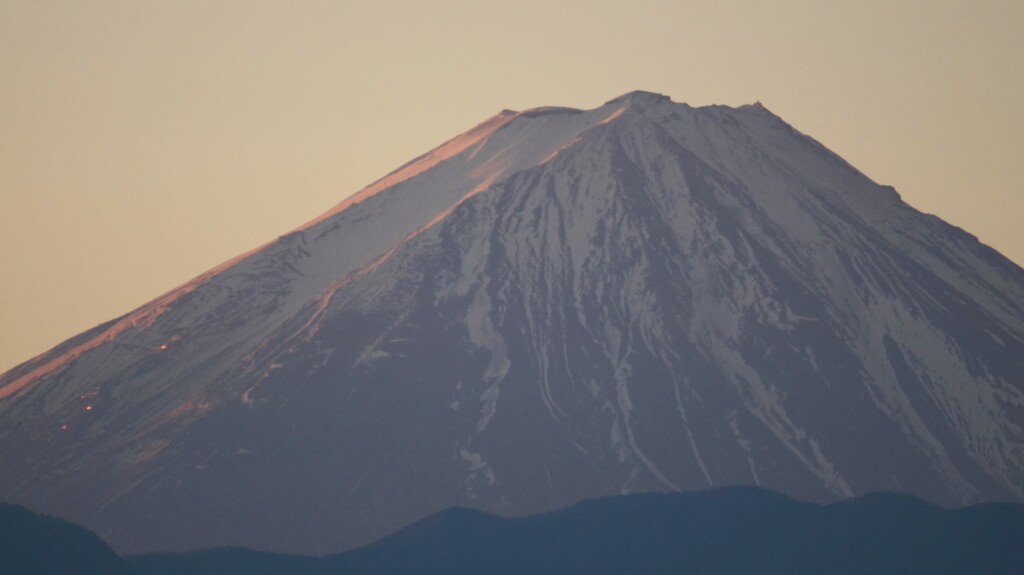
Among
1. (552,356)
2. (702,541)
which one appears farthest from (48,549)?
(552,356)

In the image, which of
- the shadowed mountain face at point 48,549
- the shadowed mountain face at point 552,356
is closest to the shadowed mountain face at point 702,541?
the shadowed mountain face at point 48,549

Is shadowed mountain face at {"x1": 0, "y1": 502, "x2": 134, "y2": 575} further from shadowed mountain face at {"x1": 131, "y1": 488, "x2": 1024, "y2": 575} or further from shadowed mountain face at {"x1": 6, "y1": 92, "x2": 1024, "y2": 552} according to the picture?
shadowed mountain face at {"x1": 6, "y1": 92, "x2": 1024, "y2": 552}

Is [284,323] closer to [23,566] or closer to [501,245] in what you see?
[501,245]

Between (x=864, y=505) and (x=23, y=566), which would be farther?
(x=864, y=505)

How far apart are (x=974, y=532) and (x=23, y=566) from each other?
→ 110ft

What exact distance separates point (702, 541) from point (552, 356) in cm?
4526

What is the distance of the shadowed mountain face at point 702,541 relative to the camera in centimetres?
7744

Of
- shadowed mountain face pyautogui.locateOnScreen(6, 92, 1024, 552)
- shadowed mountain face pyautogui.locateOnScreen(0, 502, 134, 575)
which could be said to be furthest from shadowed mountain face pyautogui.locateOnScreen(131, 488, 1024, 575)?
shadowed mountain face pyautogui.locateOnScreen(6, 92, 1024, 552)

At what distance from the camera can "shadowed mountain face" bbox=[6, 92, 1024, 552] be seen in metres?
114

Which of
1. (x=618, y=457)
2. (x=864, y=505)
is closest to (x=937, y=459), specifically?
(x=618, y=457)

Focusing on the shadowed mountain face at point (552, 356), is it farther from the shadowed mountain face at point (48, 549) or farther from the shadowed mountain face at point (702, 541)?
the shadowed mountain face at point (48, 549)

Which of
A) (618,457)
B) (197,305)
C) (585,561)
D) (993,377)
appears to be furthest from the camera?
(197,305)

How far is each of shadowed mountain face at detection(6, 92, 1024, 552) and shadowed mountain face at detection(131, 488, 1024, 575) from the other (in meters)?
27.4

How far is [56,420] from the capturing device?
4970 inches
